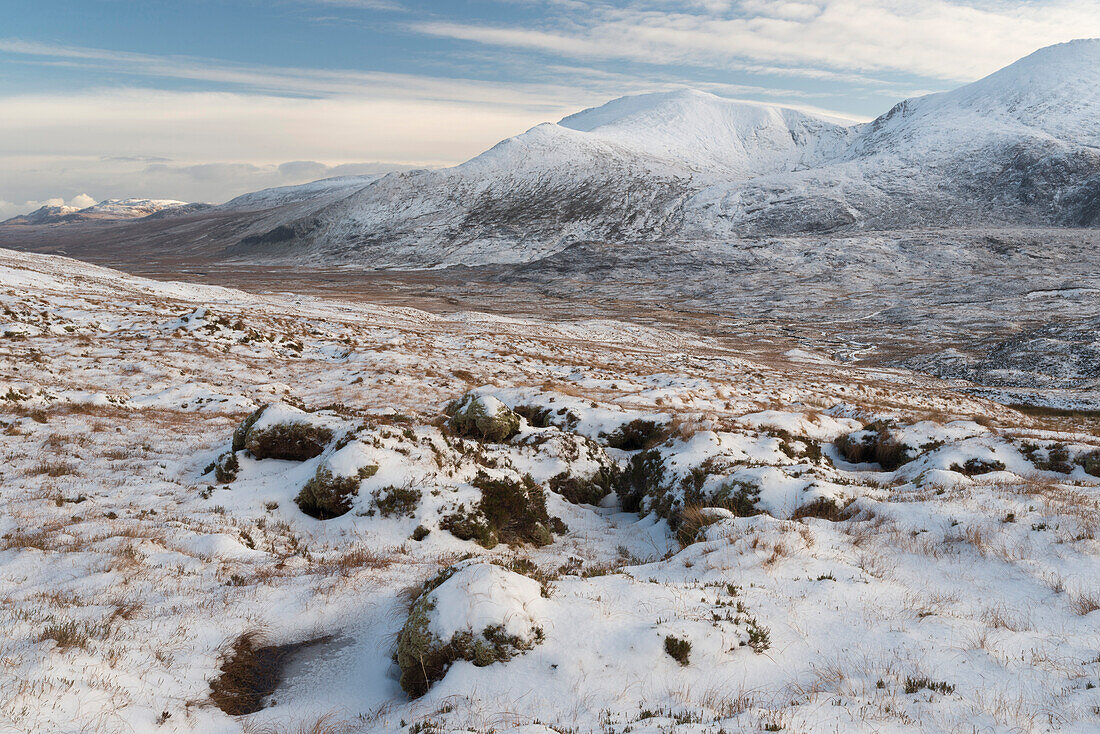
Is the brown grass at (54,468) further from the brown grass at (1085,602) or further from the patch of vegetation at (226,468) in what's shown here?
the brown grass at (1085,602)

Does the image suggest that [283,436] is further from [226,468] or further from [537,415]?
[537,415]

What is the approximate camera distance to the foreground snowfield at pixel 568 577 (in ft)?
19.1

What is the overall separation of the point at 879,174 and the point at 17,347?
23242 centimetres

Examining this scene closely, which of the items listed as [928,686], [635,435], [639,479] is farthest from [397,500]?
[635,435]

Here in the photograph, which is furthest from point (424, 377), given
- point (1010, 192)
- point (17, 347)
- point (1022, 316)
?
point (1010, 192)

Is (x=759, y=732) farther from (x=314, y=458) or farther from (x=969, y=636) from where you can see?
(x=314, y=458)

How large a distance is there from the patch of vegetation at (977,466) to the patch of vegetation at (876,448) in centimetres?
158

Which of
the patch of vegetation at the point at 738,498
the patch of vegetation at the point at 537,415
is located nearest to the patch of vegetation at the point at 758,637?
the patch of vegetation at the point at 738,498

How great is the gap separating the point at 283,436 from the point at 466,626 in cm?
922

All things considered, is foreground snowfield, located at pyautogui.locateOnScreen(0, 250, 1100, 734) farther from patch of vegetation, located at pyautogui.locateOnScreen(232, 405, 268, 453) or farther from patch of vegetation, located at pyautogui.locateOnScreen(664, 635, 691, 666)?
patch of vegetation, located at pyautogui.locateOnScreen(232, 405, 268, 453)

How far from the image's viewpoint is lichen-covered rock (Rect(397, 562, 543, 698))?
6.48 m

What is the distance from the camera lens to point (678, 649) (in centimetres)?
662

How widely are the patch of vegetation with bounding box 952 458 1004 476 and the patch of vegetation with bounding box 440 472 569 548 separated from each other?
391 inches

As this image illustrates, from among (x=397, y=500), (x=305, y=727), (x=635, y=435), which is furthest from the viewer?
(x=635, y=435)
